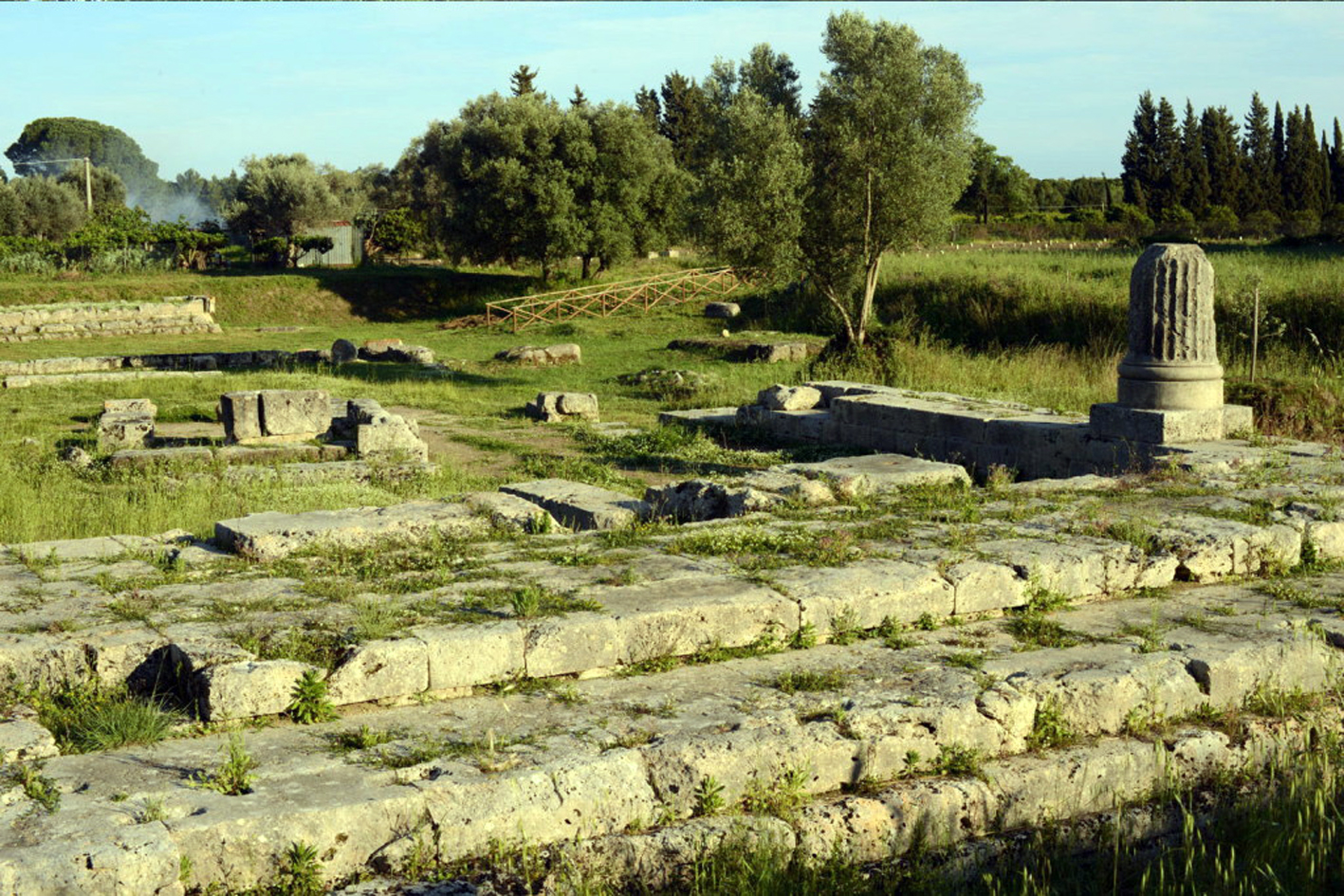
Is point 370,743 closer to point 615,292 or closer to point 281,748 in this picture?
point 281,748

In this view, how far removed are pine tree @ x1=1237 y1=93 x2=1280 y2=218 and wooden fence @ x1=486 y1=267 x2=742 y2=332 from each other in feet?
102

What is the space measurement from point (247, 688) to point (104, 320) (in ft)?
104

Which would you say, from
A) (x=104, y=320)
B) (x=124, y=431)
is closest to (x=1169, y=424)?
(x=124, y=431)

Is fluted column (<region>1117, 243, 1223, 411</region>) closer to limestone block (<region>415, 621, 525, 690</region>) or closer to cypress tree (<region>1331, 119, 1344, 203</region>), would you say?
limestone block (<region>415, 621, 525, 690</region>)

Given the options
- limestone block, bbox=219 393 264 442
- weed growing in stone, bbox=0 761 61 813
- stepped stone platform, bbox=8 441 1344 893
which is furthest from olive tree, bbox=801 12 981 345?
weed growing in stone, bbox=0 761 61 813

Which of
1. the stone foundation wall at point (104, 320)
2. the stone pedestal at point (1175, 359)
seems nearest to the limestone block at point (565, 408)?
the stone pedestal at point (1175, 359)

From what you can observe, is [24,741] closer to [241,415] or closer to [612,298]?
[241,415]

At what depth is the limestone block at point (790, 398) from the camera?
51.5ft

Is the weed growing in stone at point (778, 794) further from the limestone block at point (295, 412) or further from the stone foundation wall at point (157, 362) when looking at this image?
the stone foundation wall at point (157, 362)

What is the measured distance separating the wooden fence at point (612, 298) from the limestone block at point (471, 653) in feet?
88.8

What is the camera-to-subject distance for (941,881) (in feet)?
13.4

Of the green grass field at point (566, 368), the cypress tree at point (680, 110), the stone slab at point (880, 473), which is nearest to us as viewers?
the stone slab at point (880, 473)

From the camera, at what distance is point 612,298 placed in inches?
1347

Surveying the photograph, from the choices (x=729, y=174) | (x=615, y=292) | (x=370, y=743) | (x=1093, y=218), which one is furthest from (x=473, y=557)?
(x=1093, y=218)
